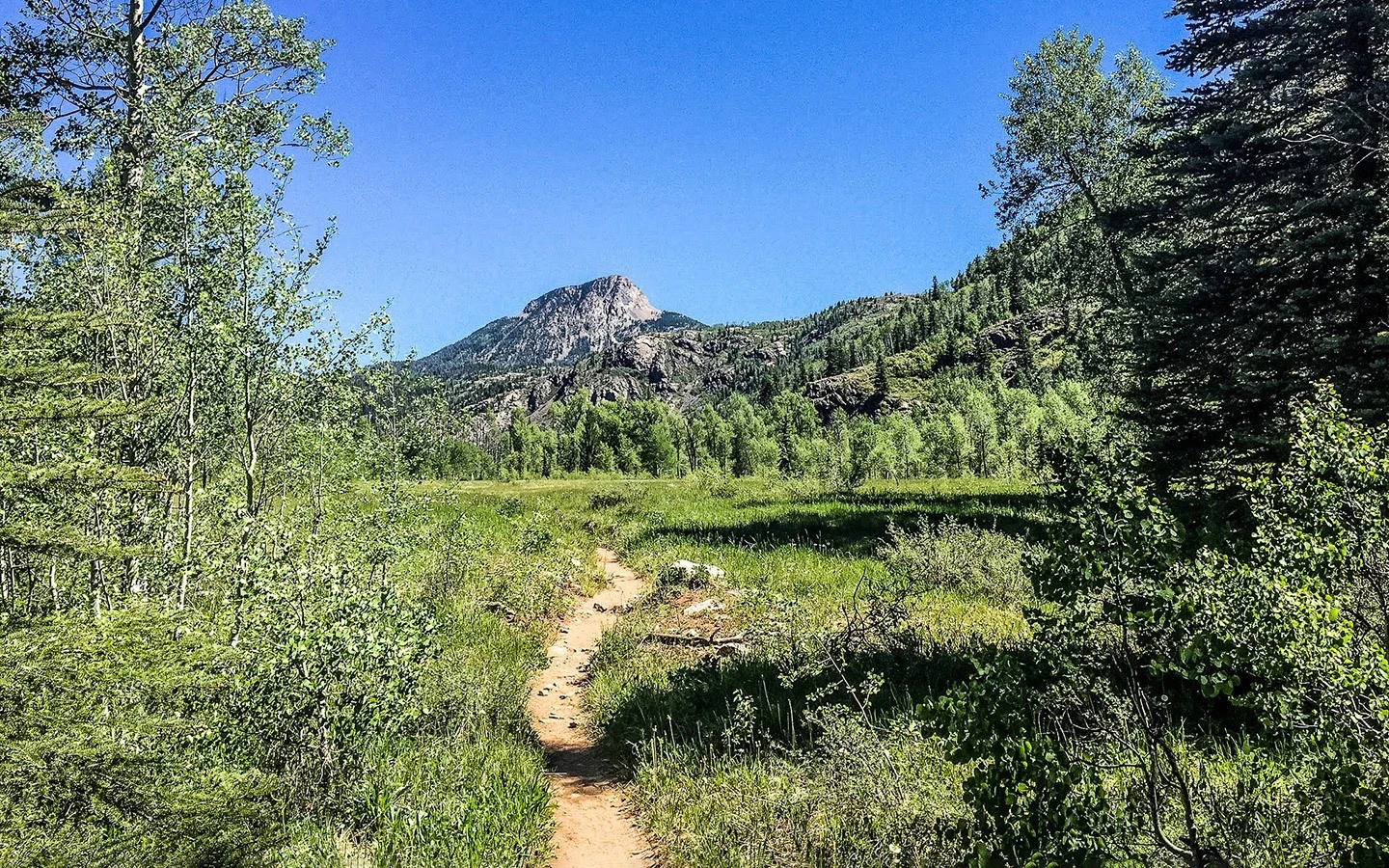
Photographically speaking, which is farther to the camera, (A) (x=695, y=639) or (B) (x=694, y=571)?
(B) (x=694, y=571)

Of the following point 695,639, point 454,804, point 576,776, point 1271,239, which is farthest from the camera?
point 695,639

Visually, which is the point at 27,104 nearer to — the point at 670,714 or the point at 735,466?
the point at 670,714

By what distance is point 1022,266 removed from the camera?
72.0ft

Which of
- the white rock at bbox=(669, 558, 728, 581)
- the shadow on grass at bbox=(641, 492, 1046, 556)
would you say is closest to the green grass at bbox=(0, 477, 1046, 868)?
the white rock at bbox=(669, 558, 728, 581)

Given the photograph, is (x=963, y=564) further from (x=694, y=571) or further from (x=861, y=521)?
(x=861, y=521)

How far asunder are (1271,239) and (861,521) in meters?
12.1

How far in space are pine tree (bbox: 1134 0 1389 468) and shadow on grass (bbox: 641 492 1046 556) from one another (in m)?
6.73

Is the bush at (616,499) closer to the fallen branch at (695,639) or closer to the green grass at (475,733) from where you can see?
the green grass at (475,733)

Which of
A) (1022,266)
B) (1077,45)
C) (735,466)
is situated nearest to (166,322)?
(1022,266)

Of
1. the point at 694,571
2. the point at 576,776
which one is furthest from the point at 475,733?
the point at 694,571

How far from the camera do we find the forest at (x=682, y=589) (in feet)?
10.4

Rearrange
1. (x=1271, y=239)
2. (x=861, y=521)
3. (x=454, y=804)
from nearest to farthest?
(x=454, y=804) < (x=1271, y=239) < (x=861, y=521)

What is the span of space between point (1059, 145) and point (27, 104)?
25.5 metres

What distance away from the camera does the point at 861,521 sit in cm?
1939
